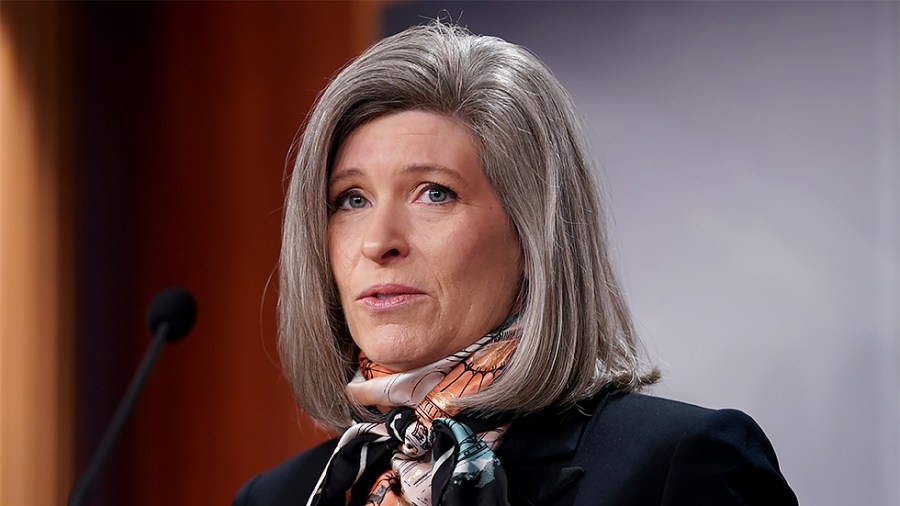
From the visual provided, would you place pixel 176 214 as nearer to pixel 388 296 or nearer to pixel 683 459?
pixel 388 296

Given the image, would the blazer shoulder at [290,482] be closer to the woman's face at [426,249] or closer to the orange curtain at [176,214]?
the woman's face at [426,249]

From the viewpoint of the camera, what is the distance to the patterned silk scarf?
1.59 metres

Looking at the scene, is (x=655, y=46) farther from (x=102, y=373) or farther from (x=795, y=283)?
(x=102, y=373)

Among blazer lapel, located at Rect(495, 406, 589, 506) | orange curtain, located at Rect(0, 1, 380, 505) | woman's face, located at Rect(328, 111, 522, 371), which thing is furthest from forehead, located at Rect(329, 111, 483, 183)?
orange curtain, located at Rect(0, 1, 380, 505)

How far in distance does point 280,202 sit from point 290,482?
5.59ft

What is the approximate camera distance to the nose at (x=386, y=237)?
1.69 meters

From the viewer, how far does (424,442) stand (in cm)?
167

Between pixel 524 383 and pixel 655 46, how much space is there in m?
1.62

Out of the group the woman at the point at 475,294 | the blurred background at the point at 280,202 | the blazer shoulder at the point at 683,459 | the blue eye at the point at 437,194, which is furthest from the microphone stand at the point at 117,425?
the blazer shoulder at the point at 683,459

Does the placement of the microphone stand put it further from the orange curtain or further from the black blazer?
the orange curtain

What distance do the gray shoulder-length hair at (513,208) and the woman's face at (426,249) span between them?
0.03 meters

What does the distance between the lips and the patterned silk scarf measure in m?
0.11

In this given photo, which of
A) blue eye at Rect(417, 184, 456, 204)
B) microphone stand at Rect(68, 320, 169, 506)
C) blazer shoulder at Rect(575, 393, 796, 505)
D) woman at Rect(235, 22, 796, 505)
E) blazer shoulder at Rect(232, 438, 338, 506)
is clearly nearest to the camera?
blazer shoulder at Rect(575, 393, 796, 505)

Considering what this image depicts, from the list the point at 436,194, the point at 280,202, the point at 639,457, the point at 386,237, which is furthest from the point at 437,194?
the point at 280,202
